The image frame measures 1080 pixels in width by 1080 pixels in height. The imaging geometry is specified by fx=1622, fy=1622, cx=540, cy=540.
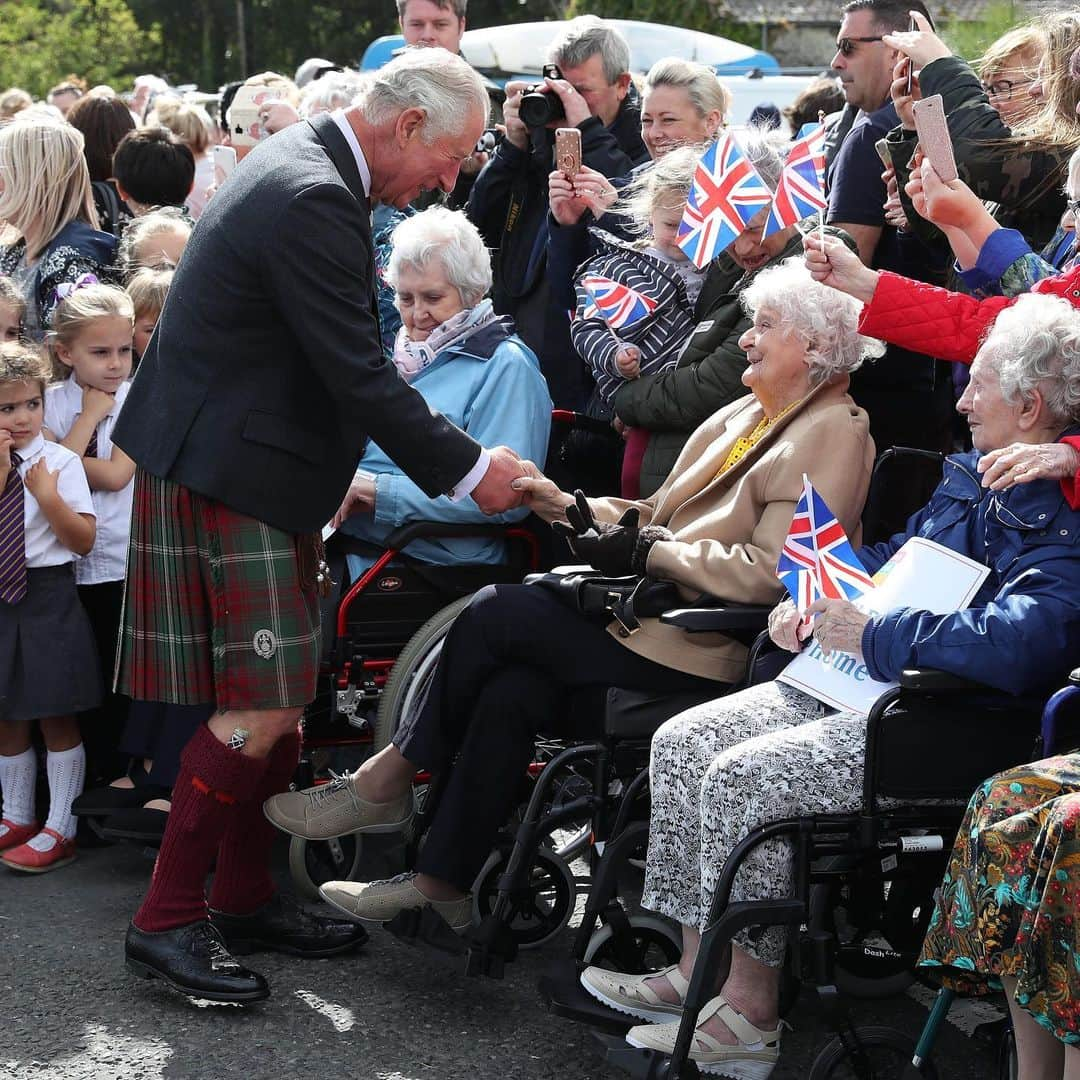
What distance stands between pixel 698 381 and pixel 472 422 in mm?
635

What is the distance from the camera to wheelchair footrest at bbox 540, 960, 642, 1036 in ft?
10.9

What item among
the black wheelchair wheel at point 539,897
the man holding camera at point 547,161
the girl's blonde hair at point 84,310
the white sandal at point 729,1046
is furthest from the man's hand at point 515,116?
the white sandal at point 729,1046

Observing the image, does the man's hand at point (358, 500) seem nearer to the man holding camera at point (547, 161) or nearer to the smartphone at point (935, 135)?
the man holding camera at point (547, 161)

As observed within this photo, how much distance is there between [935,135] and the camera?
3.53 meters

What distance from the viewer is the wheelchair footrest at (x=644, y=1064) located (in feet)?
9.91

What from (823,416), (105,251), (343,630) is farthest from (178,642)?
(105,251)

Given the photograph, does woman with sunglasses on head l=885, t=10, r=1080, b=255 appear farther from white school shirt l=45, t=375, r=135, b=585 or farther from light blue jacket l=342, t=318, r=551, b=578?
white school shirt l=45, t=375, r=135, b=585

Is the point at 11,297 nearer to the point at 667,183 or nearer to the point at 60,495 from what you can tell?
the point at 60,495

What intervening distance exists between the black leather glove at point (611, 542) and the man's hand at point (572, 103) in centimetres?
200

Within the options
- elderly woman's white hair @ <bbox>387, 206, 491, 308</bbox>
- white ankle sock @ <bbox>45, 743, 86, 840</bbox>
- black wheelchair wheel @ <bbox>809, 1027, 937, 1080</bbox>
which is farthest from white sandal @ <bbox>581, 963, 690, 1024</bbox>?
elderly woman's white hair @ <bbox>387, 206, 491, 308</bbox>

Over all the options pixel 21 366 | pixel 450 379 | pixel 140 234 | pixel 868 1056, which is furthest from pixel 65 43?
pixel 868 1056

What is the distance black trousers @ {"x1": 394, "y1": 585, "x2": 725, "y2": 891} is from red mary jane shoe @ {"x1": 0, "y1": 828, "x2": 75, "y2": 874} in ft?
4.42

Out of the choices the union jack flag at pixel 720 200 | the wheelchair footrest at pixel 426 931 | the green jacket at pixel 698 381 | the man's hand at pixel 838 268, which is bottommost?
the wheelchair footrest at pixel 426 931

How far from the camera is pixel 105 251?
18.1 ft
